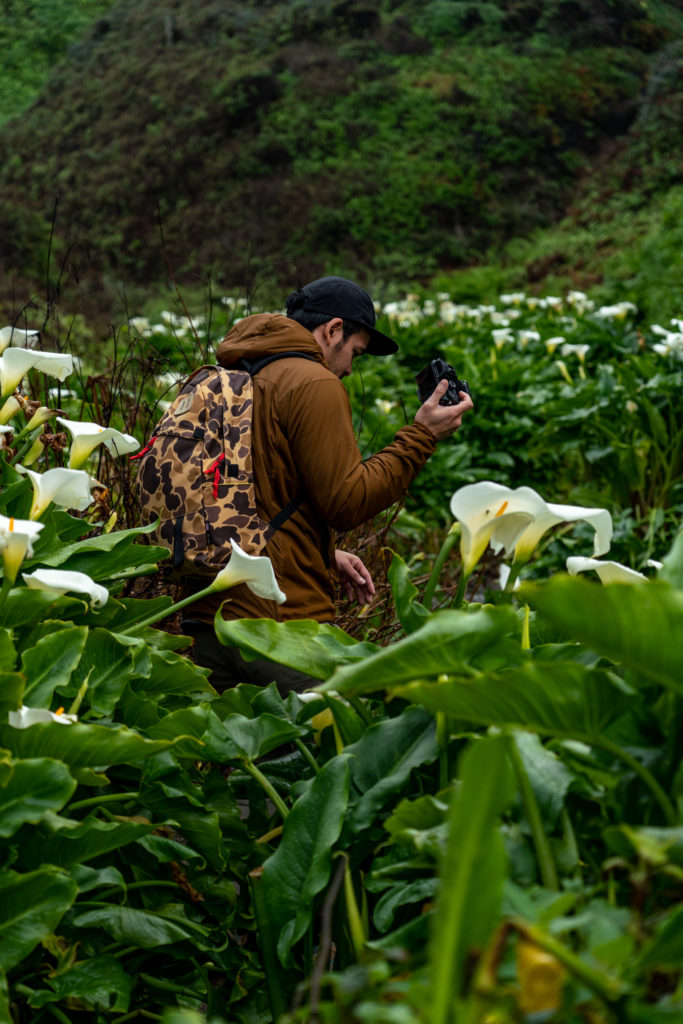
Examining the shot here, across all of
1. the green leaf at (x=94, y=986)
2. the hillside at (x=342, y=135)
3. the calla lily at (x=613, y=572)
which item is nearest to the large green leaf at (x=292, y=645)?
the calla lily at (x=613, y=572)

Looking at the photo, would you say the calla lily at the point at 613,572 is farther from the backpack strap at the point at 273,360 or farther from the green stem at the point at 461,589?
the backpack strap at the point at 273,360

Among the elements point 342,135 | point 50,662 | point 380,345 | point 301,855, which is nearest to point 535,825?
point 301,855

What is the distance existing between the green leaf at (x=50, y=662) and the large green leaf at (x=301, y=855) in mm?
349

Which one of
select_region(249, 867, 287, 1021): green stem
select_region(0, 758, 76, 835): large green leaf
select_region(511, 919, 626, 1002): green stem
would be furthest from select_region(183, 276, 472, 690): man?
select_region(511, 919, 626, 1002): green stem

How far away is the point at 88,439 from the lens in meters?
1.72

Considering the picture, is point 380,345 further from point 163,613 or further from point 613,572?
point 613,572

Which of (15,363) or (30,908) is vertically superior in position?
(15,363)

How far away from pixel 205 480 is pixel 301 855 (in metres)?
1.15

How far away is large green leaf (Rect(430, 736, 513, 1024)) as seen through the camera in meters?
0.70

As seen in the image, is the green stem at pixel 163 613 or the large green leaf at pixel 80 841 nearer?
the large green leaf at pixel 80 841

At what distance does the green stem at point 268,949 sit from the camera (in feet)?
3.88

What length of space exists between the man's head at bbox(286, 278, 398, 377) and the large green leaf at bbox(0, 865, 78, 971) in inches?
62.4

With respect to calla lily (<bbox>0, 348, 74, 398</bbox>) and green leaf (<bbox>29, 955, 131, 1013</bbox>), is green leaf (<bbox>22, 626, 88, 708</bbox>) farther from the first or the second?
calla lily (<bbox>0, 348, 74, 398</bbox>)

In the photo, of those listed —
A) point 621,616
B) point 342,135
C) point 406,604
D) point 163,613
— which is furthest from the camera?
point 342,135
